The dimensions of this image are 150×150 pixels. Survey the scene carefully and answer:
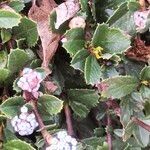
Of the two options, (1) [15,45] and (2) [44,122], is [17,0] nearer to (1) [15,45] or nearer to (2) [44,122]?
(1) [15,45]

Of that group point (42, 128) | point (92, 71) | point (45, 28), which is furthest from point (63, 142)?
point (45, 28)

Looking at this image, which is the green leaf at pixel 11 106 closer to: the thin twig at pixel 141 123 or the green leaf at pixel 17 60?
the green leaf at pixel 17 60

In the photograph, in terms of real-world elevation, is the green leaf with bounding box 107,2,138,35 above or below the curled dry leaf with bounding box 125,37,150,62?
above

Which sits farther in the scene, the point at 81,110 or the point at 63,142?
the point at 81,110

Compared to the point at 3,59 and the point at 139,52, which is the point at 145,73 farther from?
the point at 3,59

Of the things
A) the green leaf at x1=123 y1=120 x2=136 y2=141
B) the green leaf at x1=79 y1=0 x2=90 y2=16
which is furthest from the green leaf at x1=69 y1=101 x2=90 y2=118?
the green leaf at x1=79 y1=0 x2=90 y2=16

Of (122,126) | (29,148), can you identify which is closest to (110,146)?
(122,126)

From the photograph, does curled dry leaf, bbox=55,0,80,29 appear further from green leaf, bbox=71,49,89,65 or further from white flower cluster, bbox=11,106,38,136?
white flower cluster, bbox=11,106,38,136

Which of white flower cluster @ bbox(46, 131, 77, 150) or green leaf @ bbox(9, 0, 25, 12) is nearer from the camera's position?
white flower cluster @ bbox(46, 131, 77, 150)
